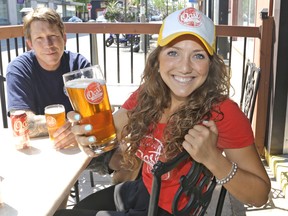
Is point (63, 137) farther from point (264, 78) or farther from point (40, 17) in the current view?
point (264, 78)

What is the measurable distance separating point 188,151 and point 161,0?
41.9m

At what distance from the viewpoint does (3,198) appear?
4.24 feet

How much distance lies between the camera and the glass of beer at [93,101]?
1.45 metres

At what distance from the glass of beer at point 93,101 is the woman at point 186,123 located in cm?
4

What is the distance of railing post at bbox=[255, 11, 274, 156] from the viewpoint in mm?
3682

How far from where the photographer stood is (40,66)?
8.51 feet

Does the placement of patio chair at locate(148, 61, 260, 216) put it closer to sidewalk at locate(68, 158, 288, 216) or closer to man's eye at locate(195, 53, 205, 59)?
Result: man's eye at locate(195, 53, 205, 59)

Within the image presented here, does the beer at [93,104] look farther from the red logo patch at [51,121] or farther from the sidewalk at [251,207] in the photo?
the sidewalk at [251,207]

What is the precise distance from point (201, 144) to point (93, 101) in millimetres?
492

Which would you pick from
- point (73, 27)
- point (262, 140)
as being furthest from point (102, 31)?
point (262, 140)

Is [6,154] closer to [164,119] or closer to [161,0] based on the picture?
[164,119]

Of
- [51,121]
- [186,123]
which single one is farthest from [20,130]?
[186,123]

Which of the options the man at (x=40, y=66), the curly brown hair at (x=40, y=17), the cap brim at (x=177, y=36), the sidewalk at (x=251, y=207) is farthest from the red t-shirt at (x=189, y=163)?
the sidewalk at (x=251, y=207)

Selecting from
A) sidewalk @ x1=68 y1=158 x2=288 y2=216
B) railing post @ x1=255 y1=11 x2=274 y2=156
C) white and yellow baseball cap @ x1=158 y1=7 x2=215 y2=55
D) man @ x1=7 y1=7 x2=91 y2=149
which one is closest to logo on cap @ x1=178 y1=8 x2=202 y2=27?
white and yellow baseball cap @ x1=158 y1=7 x2=215 y2=55
